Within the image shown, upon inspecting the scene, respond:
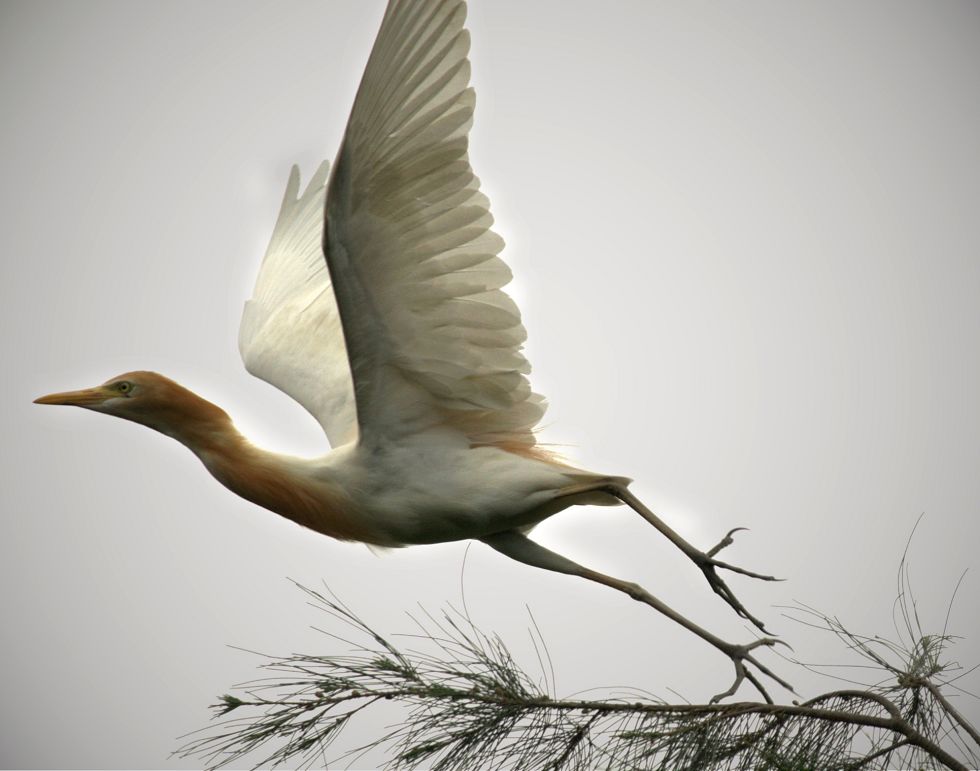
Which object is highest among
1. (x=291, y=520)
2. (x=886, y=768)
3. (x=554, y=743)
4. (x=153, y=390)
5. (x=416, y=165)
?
(x=416, y=165)

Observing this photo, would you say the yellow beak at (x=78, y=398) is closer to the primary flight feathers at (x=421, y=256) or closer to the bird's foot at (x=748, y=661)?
the primary flight feathers at (x=421, y=256)

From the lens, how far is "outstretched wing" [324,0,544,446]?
2221 mm

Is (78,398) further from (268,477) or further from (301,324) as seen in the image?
(301,324)

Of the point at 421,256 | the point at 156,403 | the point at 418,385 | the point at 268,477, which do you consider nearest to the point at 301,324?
the point at 156,403

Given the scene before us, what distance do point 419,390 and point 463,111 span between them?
0.71 meters

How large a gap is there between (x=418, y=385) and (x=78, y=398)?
102 cm

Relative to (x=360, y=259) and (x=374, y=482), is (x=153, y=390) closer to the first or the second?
(x=374, y=482)

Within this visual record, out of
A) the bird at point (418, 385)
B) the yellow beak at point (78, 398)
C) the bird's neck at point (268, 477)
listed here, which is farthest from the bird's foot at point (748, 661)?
the yellow beak at point (78, 398)

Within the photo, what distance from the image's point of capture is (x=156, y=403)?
2914 mm

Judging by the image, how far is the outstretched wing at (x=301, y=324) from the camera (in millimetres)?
3342

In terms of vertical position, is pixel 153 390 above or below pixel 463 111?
below

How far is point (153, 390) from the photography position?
2.90 m

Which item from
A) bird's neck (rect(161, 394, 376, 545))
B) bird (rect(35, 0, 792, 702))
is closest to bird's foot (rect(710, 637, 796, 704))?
bird (rect(35, 0, 792, 702))

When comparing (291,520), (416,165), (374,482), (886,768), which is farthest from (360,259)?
(886,768)
